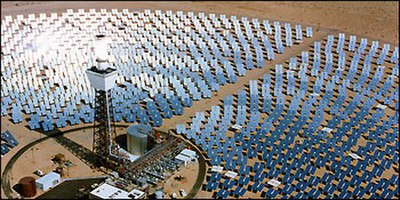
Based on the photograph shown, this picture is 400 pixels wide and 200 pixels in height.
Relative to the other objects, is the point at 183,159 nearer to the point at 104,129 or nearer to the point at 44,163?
the point at 104,129

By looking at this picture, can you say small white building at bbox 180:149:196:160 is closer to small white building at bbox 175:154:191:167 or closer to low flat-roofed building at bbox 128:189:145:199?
small white building at bbox 175:154:191:167

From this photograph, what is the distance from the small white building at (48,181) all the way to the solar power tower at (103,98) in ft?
15.8

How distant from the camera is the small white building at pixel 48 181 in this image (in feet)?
162

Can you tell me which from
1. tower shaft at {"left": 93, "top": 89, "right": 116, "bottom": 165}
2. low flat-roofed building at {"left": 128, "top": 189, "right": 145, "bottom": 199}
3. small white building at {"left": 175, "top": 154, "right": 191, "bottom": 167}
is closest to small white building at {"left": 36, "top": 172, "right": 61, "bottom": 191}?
tower shaft at {"left": 93, "top": 89, "right": 116, "bottom": 165}

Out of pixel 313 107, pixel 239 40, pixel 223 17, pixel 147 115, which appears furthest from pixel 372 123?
pixel 223 17

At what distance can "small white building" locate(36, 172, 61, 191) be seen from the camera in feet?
162

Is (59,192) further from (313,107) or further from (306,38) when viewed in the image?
(306,38)

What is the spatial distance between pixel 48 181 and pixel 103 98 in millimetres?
9525

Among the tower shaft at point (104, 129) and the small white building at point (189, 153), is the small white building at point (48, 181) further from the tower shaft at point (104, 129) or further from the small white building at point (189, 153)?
the small white building at point (189, 153)

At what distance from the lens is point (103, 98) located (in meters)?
50.7

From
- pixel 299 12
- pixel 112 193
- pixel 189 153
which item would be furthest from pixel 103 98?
pixel 299 12

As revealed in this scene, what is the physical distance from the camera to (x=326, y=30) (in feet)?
314

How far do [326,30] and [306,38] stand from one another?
256 inches

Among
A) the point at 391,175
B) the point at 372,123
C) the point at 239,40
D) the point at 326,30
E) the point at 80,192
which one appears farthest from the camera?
the point at 326,30
